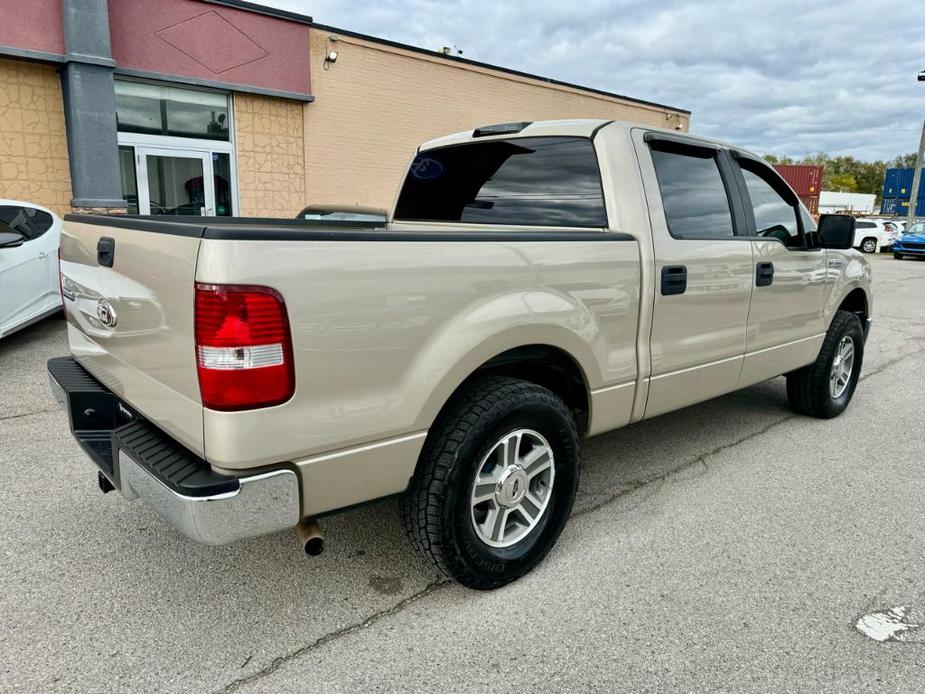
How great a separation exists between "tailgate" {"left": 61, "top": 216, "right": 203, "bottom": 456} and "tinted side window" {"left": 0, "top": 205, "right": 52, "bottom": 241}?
530 cm

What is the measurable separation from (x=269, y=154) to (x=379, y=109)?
269 centimetres

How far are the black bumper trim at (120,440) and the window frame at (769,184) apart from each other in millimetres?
3114

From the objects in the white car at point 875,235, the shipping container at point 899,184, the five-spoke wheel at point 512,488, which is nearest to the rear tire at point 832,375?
the five-spoke wheel at point 512,488

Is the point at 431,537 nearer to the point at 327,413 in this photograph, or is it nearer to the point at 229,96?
the point at 327,413

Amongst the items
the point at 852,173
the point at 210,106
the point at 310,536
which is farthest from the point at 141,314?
the point at 852,173

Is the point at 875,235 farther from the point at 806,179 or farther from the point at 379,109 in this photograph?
the point at 379,109

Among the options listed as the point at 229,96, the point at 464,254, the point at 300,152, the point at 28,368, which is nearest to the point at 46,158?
the point at 229,96

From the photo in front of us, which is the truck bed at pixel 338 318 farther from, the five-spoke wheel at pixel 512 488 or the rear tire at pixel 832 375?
the rear tire at pixel 832 375

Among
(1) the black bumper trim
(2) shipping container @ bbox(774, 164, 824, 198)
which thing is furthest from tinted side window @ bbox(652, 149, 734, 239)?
(2) shipping container @ bbox(774, 164, 824, 198)

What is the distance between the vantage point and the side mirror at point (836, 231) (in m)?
4.06

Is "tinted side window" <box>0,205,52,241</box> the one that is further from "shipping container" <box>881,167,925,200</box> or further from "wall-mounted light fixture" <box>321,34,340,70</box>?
"shipping container" <box>881,167,925,200</box>

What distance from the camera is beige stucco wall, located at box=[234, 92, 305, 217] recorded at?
12.4 meters

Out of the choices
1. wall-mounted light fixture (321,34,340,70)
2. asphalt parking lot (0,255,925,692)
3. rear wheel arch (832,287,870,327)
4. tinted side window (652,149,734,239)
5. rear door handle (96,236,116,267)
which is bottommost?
asphalt parking lot (0,255,925,692)

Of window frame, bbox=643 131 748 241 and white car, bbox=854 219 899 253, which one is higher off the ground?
window frame, bbox=643 131 748 241
